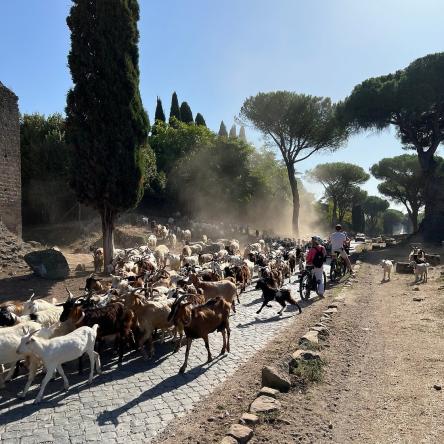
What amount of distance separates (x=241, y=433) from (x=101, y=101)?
14771 millimetres

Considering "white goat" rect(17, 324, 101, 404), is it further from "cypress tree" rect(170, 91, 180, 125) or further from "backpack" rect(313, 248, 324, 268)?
"cypress tree" rect(170, 91, 180, 125)

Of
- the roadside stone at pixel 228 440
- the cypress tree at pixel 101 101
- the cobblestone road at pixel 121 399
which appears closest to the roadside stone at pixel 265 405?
the roadside stone at pixel 228 440

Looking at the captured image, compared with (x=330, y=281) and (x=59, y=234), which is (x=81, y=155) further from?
(x=59, y=234)

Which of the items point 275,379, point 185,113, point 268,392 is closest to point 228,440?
point 268,392

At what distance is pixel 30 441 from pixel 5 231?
14012 millimetres

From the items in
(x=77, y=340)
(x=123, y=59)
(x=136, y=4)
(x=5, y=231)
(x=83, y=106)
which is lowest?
(x=77, y=340)

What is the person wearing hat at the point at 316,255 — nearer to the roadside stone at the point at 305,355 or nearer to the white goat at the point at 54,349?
the roadside stone at the point at 305,355

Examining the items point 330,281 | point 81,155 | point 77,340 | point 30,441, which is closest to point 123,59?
point 81,155

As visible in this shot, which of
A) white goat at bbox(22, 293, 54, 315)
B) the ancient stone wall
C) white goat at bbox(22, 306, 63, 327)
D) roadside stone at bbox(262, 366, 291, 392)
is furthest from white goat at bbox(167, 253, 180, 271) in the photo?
roadside stone at bbox(262, 366, 291, 392)

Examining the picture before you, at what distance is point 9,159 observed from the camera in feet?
62.7

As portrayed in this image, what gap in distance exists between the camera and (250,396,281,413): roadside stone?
17.6 ft

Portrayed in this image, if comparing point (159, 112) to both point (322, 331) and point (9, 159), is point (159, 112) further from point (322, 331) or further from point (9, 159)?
point (322, 331)

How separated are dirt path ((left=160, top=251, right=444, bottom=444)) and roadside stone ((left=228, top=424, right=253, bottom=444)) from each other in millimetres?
105

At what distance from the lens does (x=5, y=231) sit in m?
17.2
